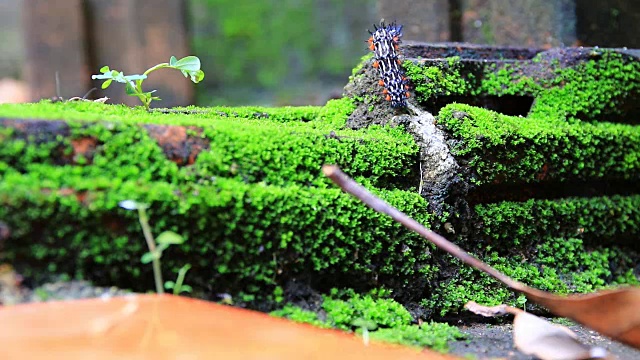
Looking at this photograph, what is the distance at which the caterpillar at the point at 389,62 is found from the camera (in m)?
2.05

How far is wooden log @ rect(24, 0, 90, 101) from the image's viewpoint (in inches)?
199

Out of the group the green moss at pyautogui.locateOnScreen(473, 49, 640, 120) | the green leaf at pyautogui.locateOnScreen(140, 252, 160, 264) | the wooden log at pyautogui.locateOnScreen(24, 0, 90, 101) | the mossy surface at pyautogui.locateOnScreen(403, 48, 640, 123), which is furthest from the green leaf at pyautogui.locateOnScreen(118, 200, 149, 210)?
the wooden log at pyautogui.locateOnScreen(24, 0, 90, 101)

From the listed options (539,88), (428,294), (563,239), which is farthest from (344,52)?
(428,294)

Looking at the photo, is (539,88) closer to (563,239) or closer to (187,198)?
(563,239)

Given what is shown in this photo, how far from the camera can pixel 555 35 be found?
3400 millimetres

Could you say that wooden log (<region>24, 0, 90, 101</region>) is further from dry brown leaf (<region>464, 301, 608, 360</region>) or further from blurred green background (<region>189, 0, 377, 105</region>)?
dry brown leaf (<region>464, 301, 608, 360</region>)

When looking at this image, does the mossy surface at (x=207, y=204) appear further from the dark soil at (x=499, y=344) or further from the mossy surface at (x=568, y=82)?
the mossy surface at (x=568, y=82)

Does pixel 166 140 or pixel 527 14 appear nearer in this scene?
pixel 166 140

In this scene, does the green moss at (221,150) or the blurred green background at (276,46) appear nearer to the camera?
the green moss at (221,150)

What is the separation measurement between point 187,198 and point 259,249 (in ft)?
0.76

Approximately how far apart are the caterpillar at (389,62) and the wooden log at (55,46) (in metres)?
3.77

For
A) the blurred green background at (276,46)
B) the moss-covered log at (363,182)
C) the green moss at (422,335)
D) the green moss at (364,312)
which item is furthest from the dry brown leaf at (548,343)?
the blurred green background at (276,46)

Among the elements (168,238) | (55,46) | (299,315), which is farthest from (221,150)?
(55,46)

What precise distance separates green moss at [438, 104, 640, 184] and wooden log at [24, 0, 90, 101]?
4041mm
